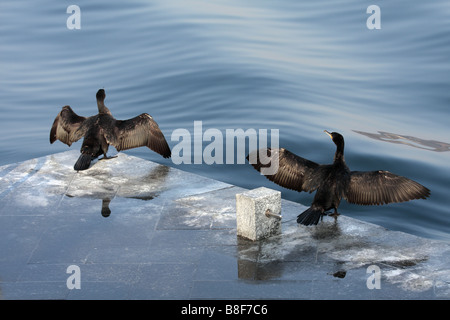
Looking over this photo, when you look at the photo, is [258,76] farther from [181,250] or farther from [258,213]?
[181,250]

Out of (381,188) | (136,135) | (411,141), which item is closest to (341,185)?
(381,188)

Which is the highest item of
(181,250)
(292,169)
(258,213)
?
(292,169)

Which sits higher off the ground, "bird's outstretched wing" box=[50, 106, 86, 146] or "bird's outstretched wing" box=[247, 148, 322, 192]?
"bird's outstretched wing" box=[50, 106, 86, 146]

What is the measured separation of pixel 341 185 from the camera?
10.8 meters

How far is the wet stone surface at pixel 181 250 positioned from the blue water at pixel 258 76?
438 centimetres

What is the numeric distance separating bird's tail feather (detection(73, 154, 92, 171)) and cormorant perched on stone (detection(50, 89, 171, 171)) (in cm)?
30

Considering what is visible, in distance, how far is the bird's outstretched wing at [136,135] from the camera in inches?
537

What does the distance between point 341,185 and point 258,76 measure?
43.4 ft

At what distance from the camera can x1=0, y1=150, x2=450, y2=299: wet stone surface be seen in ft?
29.3

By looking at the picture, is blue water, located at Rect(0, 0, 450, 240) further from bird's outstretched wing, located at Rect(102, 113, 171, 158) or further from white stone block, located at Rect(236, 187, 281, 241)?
white stone block, located at Rect(236, 187, 281, 241)

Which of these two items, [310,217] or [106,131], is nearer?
[310,217]

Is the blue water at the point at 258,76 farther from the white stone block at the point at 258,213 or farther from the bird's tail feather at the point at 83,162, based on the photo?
the white stone block at the point at 258,213

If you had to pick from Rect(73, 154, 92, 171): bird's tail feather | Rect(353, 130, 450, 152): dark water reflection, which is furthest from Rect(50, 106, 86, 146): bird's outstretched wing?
Rect(353, 130, 450, 152): dark water reflection
